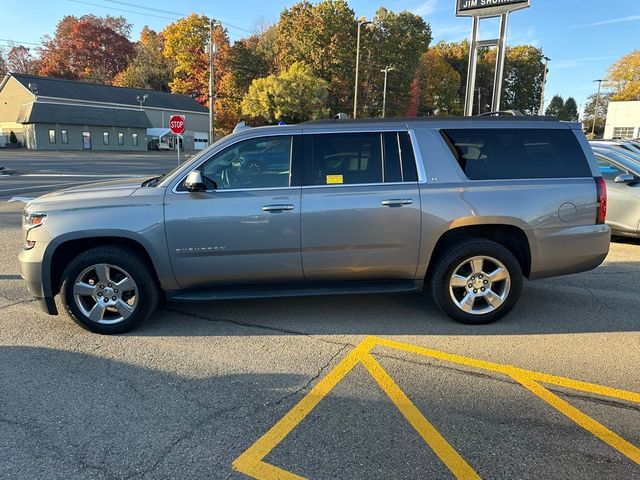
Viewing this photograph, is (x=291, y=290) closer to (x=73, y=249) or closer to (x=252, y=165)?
(x=252, y=165)

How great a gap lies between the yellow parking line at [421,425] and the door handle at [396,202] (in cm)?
136

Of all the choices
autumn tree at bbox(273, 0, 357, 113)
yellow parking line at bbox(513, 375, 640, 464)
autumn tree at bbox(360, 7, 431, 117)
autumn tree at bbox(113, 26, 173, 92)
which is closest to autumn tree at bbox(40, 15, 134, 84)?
autumn tree at bbox(113, 26, 173, 92)

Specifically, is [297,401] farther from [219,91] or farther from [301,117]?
[219,91]

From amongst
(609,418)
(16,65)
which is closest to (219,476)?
(609,418)

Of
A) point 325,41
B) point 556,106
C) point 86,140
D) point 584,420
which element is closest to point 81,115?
point 86,140

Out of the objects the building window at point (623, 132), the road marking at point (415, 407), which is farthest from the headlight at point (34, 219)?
the building window at point (623, 132)

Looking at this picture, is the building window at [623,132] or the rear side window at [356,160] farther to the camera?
the building window at [623,132]

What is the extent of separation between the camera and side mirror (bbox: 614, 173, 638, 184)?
7602 millimetres

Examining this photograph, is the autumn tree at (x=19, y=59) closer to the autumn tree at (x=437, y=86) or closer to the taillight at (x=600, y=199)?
the autumn tree at (x=437, y=86)

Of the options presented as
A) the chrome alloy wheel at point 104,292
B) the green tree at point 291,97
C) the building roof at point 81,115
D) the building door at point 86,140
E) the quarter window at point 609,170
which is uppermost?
the green tree at point 291,97

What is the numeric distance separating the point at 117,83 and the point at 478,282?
9333 cm

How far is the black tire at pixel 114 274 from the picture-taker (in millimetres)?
4188

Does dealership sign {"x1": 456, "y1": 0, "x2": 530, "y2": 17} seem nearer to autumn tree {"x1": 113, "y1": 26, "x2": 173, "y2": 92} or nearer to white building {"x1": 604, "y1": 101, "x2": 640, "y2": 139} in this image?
white building {"x1": 604, "y1": 101, "x2": 640, "y2": 139}

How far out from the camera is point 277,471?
2543 mm
